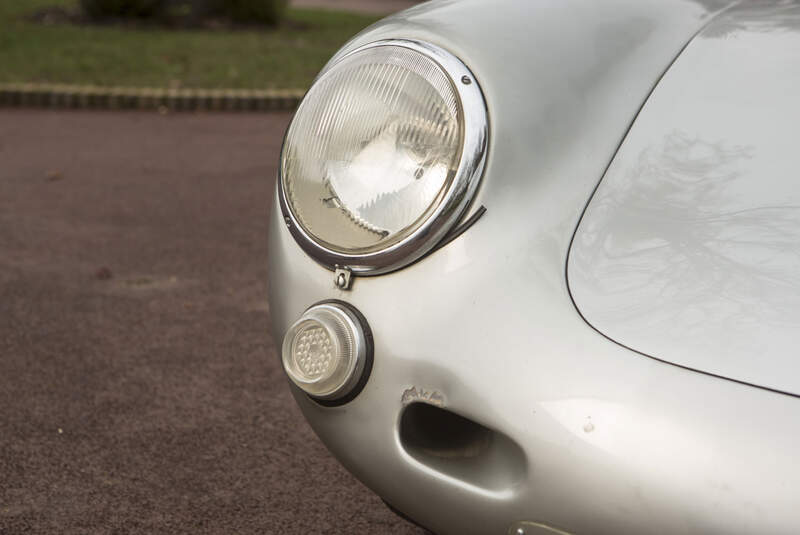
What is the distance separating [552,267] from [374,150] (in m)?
0.29

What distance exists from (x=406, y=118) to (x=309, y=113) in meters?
0.16

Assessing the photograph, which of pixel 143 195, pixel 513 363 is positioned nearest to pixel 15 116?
pixel 143 195

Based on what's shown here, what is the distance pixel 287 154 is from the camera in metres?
1.37

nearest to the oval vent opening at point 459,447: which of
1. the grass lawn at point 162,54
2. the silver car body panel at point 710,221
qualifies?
the silver car body panel at point 710,221

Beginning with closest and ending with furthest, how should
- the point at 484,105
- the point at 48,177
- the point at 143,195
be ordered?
the point at 484,105, the point at 143,195, the point at 48,177

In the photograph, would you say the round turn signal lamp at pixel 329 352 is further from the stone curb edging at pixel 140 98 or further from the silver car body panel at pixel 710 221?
the stone curb edging at pixel 140 98

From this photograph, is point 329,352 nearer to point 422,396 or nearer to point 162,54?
point 422,396

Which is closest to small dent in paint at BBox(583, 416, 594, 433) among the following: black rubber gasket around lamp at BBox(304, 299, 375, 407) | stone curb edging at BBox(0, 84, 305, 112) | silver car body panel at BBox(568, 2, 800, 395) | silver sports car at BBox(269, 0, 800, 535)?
silver sports car at BBox(269, 0, 800, 535)

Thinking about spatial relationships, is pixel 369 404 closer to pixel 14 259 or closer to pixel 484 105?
pixel 484 105

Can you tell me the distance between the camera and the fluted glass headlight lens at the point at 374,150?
123 cm

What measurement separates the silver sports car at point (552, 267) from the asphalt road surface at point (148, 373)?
→ 655mm

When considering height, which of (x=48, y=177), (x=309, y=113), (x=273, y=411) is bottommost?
(x=48, y=177)

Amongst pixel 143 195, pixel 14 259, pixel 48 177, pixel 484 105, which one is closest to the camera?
pixel 484 105

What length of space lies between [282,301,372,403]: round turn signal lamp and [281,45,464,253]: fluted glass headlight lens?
0.09m
